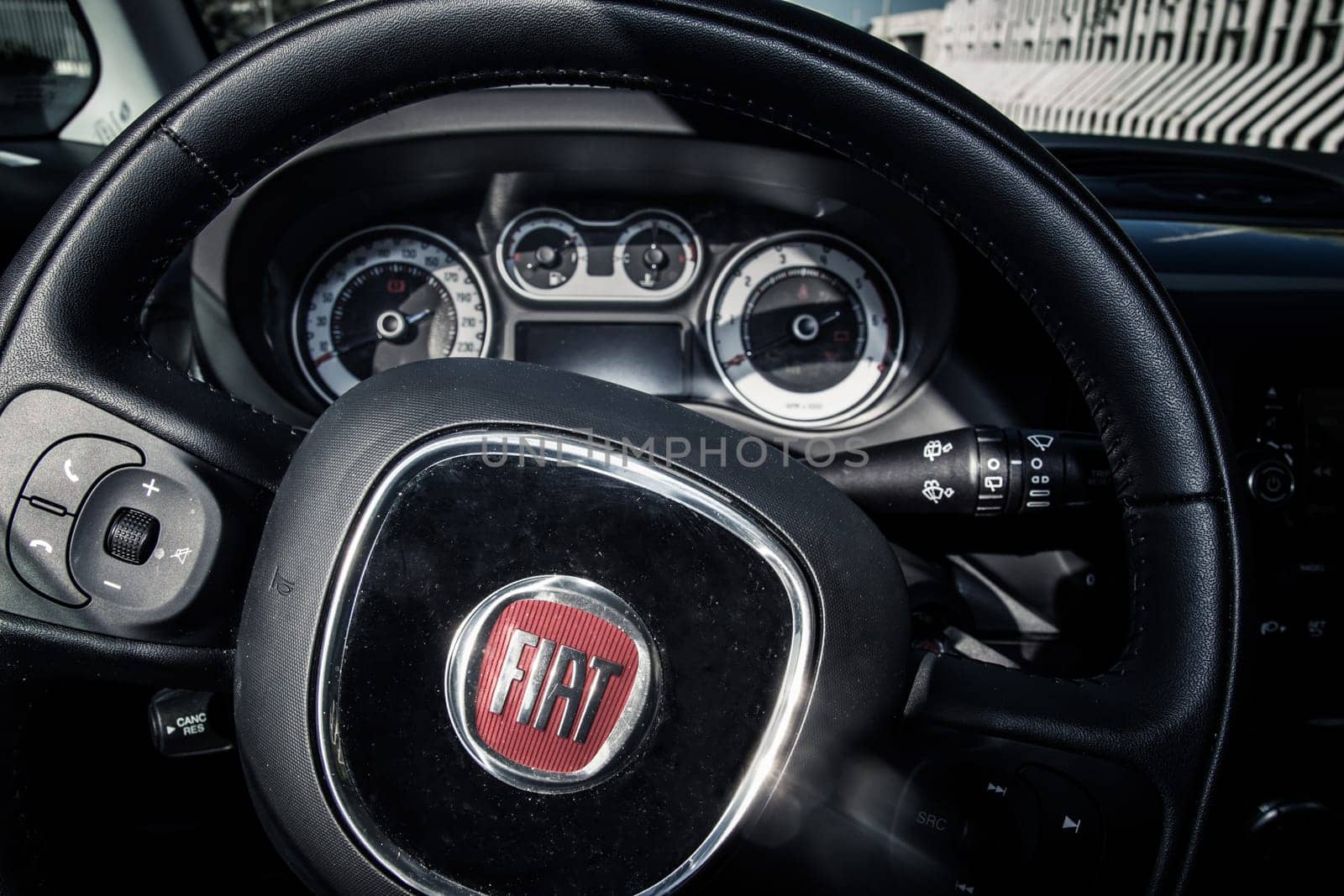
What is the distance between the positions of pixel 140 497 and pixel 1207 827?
961mm

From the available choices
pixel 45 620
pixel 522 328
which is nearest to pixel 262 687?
pixel 45 620

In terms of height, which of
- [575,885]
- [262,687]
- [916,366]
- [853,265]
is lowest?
[575,885]

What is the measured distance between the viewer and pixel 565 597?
0.84 metres

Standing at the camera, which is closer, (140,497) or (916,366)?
(140,497)

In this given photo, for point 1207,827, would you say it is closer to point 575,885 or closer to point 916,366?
point 575,885

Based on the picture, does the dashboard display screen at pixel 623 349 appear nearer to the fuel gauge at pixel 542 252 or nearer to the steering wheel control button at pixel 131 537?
the fuel gauge at pixel 542 252

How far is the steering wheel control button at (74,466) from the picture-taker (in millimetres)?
878

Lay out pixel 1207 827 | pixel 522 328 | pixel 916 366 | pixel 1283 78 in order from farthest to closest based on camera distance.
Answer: pixel 1283 78 → pixel 522 328 → pixel 916 366 → pixel 1207 827

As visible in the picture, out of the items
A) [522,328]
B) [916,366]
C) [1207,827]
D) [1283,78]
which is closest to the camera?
[1207,827]

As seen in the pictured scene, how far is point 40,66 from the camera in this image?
1.98 m

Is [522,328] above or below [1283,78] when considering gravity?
below

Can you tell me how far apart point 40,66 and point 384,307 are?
90 cm

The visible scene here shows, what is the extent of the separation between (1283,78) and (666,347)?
1607 centimetres

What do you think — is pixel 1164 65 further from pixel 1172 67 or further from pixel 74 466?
pixel 74 466
